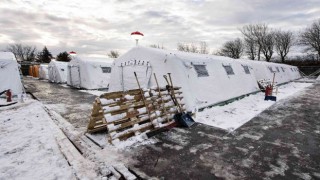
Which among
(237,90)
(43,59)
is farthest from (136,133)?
(43,59)

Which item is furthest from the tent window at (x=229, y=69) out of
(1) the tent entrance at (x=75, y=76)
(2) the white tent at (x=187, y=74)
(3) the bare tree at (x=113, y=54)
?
(3) the bare tree at (x=113, y=54)

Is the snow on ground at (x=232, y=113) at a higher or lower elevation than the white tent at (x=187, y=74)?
lower

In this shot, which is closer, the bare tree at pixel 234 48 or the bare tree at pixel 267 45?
the bare tree at pixel 267 45

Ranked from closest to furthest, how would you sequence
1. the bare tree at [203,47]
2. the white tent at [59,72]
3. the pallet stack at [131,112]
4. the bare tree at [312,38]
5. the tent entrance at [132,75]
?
the pallet stack at [131,112], the tent entrance at [132,75], the white tent at [59,72], the bare tree at [312,38], the bare tree at [203,47]

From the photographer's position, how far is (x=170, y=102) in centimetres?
707

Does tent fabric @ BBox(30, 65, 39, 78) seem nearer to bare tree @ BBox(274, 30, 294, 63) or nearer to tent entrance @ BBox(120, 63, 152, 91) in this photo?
tent entrance @ BBox(120, 63, 152, 91)

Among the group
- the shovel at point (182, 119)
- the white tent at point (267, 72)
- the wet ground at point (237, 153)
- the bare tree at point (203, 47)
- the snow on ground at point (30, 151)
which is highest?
the bare tree at point (203, 47)

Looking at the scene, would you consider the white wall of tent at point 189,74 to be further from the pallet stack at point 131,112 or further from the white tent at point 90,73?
the white tent at point 90,73

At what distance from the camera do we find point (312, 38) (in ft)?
149

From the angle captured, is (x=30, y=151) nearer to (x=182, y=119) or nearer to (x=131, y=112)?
(x=131, y=112)

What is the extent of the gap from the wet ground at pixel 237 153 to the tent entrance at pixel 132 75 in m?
3.76

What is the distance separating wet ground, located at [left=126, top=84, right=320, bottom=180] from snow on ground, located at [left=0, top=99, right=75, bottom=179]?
1.54 meters

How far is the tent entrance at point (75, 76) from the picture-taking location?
18.6m

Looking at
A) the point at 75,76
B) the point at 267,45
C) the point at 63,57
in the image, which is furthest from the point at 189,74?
the point at 63,57
